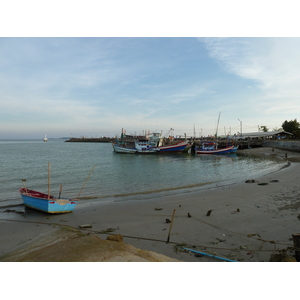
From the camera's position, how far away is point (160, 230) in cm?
770

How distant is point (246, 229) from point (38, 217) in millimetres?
9359

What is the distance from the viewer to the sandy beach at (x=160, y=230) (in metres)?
5.71

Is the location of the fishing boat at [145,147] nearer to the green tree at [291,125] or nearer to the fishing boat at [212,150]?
the fishing boat at [212,150]

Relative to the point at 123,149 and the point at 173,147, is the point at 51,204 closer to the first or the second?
the point at 173,147

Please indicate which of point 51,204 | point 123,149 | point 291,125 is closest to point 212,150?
point 123,149

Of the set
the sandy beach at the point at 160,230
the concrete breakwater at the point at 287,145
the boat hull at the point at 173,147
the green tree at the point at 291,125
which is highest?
the green tree at the point at 291,125

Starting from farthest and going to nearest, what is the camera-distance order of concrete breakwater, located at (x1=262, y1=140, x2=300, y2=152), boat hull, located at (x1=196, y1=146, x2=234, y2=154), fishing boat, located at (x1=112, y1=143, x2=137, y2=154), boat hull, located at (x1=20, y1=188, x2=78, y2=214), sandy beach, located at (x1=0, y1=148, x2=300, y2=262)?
1. fishing boat, located at (x1=112, y1=143, x2=137, y2=154)
2. boat hull, located at (x1=196, y1=146, x2=234, y2=154)
3. concrete breakwater, located at (x1=262, y1=140, x2=300, y2=152)
4. boat hull, located at (x1=20, y1=188, x2=78, y2=214)
5. sandy beach, located at (x1=0, y1=148, x2=300, y2=262)

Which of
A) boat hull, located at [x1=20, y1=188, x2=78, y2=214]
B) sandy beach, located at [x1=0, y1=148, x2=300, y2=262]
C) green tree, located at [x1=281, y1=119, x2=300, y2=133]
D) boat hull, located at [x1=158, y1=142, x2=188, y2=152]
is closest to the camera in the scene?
sandy beach, located at [x1=0, y1=148, x2=300, y2=262]

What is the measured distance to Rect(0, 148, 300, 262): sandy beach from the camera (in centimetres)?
571

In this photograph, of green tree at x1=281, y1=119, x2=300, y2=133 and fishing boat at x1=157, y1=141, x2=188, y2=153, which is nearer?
fishing boat at x1=157, y1=141, x2=188, y2=153

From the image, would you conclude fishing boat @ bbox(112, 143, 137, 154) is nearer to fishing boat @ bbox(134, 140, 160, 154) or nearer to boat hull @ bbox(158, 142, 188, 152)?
fishing boat @ bbox(134, 140, 160, 154)

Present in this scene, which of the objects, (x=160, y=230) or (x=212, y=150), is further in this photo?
(x=212, y=150)

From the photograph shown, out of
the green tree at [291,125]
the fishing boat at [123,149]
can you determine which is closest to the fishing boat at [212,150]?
the fishing boat at [123,149]

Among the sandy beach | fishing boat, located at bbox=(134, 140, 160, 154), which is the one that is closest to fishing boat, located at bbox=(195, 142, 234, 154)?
fishing boat, located at bbox=(134, 140, 160, 154)
